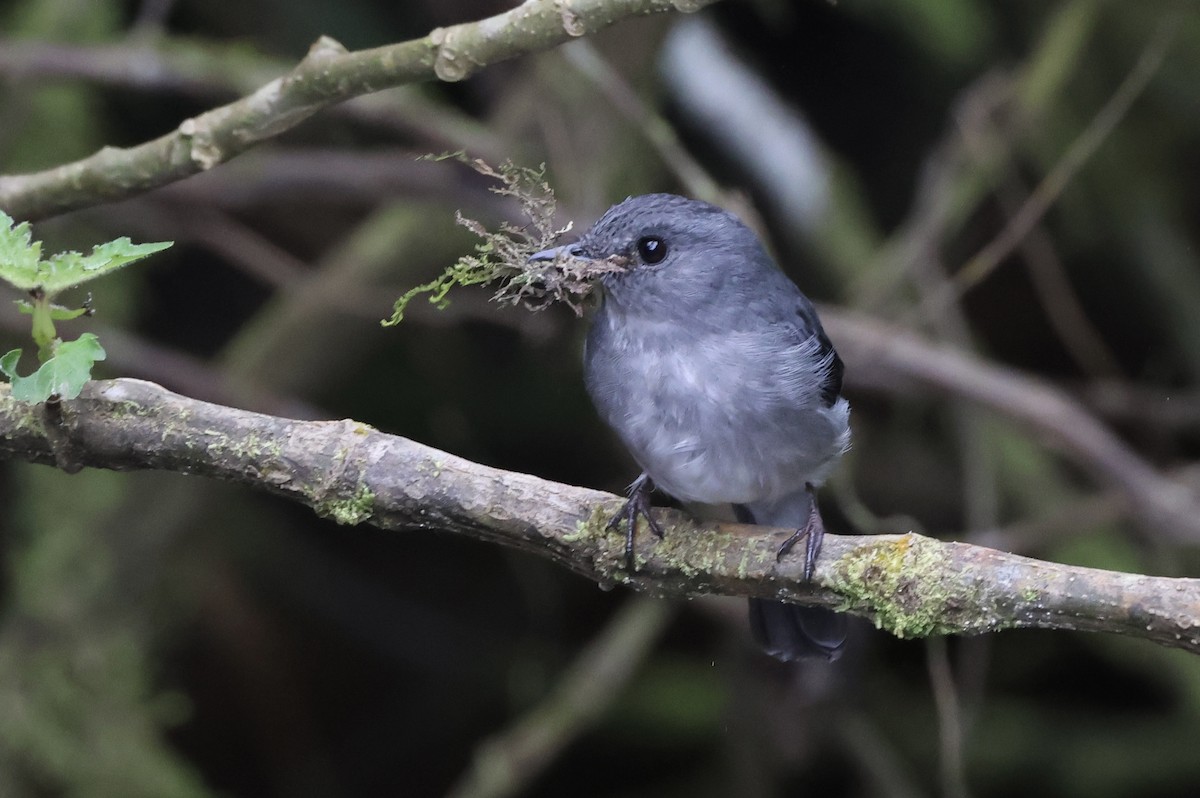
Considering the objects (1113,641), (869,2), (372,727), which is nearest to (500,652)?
(372,727)

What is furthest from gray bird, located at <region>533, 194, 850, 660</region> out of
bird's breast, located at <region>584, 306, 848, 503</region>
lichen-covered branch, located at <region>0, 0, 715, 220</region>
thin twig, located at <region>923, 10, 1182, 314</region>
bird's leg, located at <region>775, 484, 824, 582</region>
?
thin twig, located at <region>923, 10, 1182, 314</region>

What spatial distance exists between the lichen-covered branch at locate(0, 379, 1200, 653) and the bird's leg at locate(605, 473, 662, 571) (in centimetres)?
1

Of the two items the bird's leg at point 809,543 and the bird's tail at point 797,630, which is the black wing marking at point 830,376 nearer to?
the bird's tail at point 797,630

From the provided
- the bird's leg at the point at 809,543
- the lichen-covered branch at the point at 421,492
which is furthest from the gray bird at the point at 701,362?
the lichen-covered branch at the point at 421,492

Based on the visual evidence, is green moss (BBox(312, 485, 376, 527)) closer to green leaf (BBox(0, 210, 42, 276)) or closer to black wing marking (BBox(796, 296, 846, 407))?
green leaf (BBox(0, 210, 42, 276))

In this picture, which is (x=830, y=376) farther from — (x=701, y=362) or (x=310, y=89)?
(x=310, y=89)

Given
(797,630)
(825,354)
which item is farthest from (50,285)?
(797,630)

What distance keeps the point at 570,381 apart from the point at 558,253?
2.19 meters

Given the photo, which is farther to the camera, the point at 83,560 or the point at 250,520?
the point at 250,520

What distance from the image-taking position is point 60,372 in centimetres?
161

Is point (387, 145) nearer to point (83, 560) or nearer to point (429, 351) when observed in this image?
point (429, 351)

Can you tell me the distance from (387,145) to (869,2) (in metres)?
1.81

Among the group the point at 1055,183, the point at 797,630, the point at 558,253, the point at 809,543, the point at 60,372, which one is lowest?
the point at 60,372

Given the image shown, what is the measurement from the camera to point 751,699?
4.01 metres
